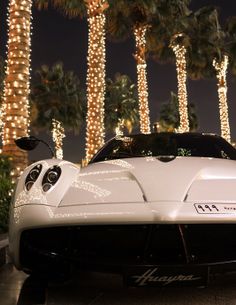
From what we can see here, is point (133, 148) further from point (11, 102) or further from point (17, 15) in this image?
point (17, 15)

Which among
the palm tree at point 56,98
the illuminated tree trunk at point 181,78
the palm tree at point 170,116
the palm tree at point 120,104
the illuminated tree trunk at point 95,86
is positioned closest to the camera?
the illuminated tree trunk at point 95,86

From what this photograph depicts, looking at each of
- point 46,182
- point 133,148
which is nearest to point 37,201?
point 46,182

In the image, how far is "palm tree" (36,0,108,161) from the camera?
15.2 m

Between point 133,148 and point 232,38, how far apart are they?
2904 cm

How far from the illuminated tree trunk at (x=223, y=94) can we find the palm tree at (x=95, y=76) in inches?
641

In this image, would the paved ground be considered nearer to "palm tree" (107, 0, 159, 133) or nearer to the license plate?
the license plate

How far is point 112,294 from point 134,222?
0.65 meters

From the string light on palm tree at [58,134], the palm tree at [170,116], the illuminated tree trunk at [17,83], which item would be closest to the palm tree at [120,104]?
the palm tree at [170,116]

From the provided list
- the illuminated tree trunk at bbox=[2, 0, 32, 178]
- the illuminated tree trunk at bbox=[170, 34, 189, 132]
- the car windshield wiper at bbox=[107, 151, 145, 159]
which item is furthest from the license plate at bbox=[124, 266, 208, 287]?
the illuminated tree trunk at bbox=[170, 34, 189, 132]

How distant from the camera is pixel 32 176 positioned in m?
3.64

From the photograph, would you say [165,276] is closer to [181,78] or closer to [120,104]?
[181,78]

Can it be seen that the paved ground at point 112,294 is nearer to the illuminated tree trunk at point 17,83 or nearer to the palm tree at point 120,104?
the illuminated tree trunk at point 17,83

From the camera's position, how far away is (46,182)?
137 inches

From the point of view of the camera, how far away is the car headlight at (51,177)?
344cm
